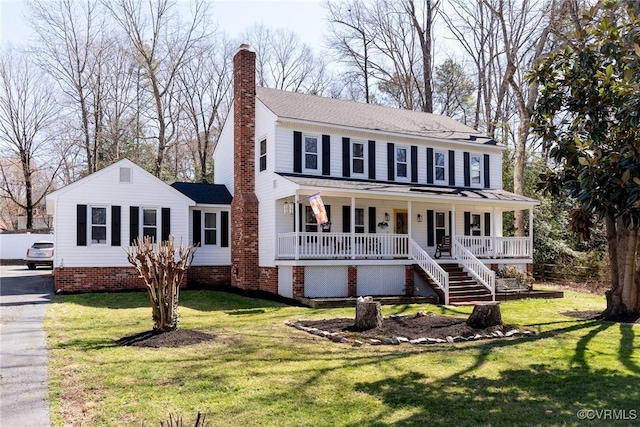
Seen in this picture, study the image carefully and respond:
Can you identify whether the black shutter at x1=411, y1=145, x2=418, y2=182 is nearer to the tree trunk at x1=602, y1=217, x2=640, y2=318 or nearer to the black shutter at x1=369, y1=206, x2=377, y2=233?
the black shutter at x1=369, y1=206, x2=377, y2=233

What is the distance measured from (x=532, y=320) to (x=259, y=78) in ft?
97.4

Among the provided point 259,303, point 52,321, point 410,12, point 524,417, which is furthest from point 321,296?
point 410,12

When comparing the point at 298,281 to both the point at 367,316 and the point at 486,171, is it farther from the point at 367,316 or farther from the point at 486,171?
the point at 486,171

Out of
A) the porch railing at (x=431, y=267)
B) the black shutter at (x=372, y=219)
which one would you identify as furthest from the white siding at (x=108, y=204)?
the porch railing at (x=431, y=267)

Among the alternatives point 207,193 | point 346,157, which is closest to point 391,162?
point 346,157

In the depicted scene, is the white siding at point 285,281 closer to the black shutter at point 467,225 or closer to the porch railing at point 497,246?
the porch railing at point 497,246

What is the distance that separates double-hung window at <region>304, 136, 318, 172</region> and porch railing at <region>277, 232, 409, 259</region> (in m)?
2.77

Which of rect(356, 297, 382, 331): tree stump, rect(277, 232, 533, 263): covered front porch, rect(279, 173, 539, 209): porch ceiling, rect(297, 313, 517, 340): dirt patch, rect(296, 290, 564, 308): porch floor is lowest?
rect(296, 290, 564, 308): porch floor

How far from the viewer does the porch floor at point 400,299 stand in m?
15.3

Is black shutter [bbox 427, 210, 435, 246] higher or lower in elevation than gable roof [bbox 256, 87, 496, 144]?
lower

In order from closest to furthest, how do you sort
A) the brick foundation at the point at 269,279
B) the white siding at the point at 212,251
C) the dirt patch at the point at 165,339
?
the dirt patch at the point at 165,339 < the brick foundation at the point at 269,279 < the white siding at the point at 212,251

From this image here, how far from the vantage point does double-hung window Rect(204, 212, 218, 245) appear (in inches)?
814

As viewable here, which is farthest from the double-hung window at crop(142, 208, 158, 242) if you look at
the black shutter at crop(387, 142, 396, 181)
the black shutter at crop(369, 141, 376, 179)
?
the black shutter at crop(387, 142, 396, 181)

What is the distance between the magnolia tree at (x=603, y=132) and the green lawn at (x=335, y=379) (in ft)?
7.15
